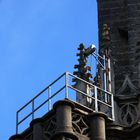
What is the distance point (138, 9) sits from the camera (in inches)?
1658

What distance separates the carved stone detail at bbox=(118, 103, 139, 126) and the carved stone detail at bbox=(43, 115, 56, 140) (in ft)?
6.83

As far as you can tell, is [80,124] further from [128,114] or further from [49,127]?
[128,114]

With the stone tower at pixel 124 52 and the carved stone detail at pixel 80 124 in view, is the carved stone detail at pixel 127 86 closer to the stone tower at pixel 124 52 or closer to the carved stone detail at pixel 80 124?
the stone tower at pixel 124 52

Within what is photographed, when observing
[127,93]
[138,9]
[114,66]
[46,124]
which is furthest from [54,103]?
[138,9]

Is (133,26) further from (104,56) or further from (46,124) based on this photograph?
(46,124)

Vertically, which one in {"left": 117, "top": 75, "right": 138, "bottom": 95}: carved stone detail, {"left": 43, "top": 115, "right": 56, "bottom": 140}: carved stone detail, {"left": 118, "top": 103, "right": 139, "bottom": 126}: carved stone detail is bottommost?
{"left": 43, "top": 115, "right": 56, "bottom": 140}: carved stone detail

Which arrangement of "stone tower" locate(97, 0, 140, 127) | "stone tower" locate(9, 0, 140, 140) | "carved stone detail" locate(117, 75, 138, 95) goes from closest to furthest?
"stone tower" locate(9, 0, 140, 140)
"stone tower" locate(97, 0, 140, 127)
"carved stone detail" locate(117, 75, 138, 95)

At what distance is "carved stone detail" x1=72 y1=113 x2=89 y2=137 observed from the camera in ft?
114

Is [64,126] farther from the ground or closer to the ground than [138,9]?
closer to the ground

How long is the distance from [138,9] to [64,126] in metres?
8.95

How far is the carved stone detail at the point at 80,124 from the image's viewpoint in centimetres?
3462

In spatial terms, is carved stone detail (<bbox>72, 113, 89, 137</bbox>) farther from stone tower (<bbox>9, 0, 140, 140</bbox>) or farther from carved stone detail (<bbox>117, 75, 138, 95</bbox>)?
carved stone detail (<bbox>117, 75, 138, 95</bbox>)

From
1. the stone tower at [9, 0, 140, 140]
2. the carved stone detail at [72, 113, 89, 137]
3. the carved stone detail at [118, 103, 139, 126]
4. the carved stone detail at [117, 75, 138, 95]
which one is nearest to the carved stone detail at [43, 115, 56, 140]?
the stone tower at [9, 0, 140, 140]

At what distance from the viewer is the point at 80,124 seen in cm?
3484
